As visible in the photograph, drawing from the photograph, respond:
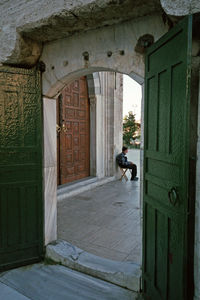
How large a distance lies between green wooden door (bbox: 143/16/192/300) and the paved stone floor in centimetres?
96

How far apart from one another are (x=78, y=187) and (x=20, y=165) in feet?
11.4

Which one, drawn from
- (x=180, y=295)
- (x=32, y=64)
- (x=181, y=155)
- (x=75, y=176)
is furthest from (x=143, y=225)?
(x=75, y=176)

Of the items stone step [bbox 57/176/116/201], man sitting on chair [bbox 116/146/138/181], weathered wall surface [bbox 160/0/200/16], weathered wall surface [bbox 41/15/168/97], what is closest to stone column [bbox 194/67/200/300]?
weathered wall surface [bbox 160/0/200/16]

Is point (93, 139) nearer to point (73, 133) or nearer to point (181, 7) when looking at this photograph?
point (73, 133)

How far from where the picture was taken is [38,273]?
8.96ft

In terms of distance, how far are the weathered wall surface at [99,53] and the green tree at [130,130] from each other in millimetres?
26924

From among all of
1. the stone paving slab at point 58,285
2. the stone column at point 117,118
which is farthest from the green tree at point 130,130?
the stone paving slab at point 58,285

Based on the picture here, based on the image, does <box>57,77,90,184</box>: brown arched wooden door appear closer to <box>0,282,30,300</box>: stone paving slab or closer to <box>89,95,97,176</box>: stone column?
<box>89,95,97,176</box>: stone column

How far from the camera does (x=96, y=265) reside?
2684 millimetres

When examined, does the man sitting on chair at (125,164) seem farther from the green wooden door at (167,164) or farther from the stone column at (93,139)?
the green wooden door at (167,164)

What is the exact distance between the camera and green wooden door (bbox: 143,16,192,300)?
62.4 inches

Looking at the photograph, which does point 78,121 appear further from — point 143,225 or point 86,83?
point 143,225

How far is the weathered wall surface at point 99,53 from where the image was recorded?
2.22 meters

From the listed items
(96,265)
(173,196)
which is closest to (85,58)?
(173,196)
